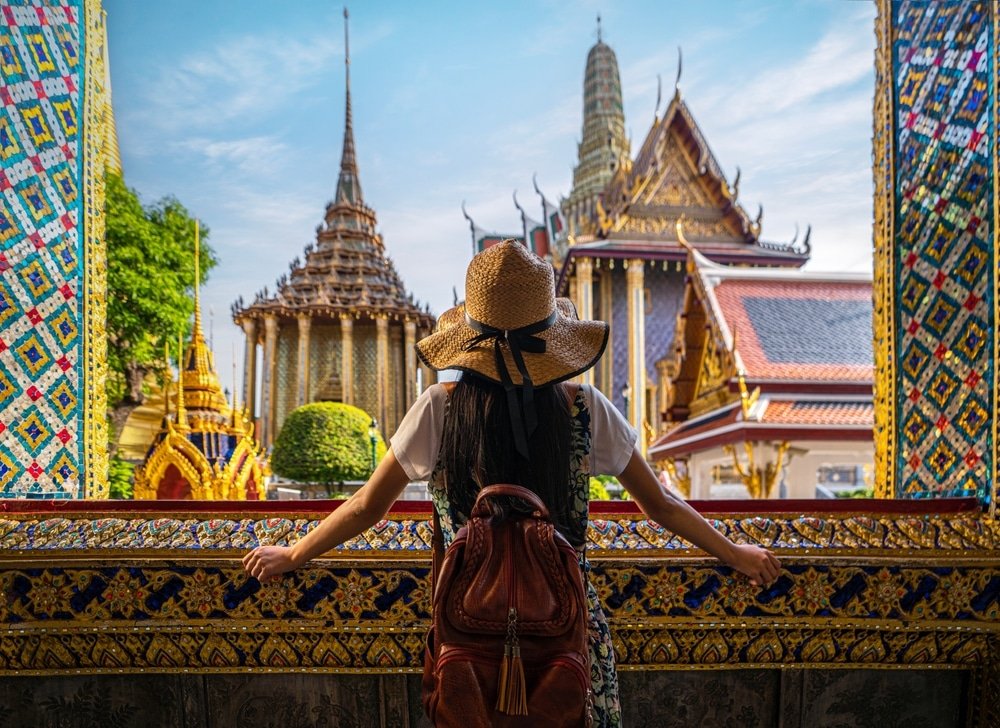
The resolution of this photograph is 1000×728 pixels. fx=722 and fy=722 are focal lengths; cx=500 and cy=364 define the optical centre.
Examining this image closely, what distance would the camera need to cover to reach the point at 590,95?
2664 cm

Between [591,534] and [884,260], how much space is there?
61.0 inches

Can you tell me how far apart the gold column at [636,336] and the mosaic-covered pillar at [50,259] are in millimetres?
15471

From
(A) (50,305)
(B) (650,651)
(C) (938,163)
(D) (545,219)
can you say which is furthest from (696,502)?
(D) (545,219)

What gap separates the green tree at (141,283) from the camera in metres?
12.9

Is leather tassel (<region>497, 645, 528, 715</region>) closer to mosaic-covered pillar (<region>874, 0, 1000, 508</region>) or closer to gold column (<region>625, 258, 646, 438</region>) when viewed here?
mosaic-covered pillar (<region>874, 0, 1000, 508</region>)

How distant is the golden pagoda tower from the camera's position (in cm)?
691

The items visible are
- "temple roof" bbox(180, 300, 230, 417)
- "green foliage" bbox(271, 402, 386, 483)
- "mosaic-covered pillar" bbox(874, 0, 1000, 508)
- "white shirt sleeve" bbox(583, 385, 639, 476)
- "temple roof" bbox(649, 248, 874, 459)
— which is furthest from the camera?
"green foliage" bbox(271, 402, 386, 483)

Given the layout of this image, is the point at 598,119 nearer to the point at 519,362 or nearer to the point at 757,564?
the point at 757,564

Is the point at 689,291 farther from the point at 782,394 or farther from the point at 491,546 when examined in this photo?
the point at 491,546

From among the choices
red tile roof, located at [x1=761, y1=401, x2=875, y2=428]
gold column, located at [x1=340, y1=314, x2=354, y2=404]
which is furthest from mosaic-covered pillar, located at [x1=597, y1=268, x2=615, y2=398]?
gold column, located at [x1=340, y1=314, x2=354, y2=404]

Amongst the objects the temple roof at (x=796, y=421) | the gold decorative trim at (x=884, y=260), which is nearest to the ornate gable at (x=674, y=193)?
the temple roof at (x=796, y=421)

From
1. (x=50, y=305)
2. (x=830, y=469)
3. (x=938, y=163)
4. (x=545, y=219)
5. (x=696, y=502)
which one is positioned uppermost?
(x=545, y=219)

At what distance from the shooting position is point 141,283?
1297 centimetres

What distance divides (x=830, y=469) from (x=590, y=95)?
15.6 m
